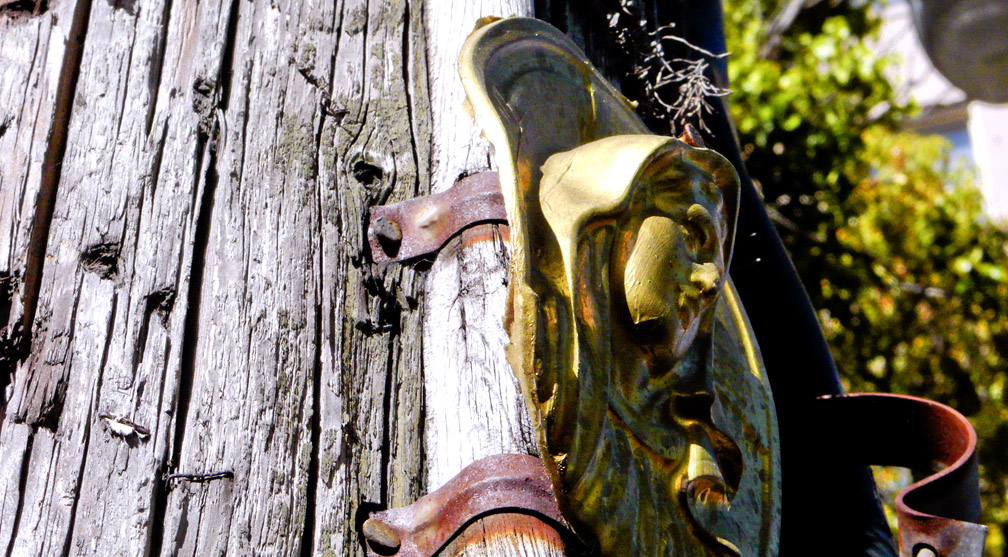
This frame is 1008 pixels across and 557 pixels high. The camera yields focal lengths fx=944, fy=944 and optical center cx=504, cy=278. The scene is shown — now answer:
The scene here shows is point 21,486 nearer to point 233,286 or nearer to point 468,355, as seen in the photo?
point 233,286

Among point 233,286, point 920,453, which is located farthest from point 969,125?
point 233,286

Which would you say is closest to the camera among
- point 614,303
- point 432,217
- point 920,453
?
point 614,303

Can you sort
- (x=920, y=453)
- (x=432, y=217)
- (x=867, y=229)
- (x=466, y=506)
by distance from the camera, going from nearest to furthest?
(x=466, y=506) → (x=432, y=217) → (x=920, y=453) → (x=867, y=229)

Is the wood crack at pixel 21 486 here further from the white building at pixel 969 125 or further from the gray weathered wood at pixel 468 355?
the white building at pixel 969 125

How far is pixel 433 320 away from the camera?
3.97 ft

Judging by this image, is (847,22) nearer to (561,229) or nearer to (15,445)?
(561,229)

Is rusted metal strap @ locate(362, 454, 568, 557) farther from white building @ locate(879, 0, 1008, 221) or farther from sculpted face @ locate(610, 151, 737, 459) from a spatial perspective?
white building @ locate(879, 0, 1008, 221)

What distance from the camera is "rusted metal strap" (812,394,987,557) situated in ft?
4.31

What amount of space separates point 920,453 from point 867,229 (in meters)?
4.30

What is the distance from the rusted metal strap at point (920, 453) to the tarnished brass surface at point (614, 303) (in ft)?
0.65

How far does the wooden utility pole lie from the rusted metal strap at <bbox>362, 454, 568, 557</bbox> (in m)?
0.02

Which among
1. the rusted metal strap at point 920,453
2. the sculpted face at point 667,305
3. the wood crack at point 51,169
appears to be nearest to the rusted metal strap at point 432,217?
the sculpted face at point 667,305

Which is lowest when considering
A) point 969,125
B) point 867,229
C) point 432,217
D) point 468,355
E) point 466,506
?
point 466,506

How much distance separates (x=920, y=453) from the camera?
1563 millimetres
